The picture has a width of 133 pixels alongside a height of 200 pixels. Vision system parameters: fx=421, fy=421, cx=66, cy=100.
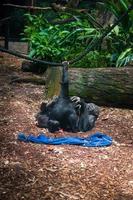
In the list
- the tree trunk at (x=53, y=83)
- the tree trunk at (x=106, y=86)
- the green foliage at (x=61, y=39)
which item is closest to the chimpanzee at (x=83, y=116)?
the tree trunk at (x=106, y=86)

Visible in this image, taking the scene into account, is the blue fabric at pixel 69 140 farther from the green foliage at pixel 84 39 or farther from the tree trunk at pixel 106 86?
the green foliage at pixel 84 39

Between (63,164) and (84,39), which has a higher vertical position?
(84,39)

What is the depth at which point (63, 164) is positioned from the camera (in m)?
3.63

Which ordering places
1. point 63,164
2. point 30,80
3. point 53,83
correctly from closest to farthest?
point 63,164 → point 53,83 → point 30,80

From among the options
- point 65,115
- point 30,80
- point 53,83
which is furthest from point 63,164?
point 30,80

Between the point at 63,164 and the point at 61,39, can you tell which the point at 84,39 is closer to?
the point at 61,39

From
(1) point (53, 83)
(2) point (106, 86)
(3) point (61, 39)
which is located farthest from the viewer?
→ (3) point (61, 39)

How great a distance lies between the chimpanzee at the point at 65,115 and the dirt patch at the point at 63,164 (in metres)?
0.11

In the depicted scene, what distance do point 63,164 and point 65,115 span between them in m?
0.86

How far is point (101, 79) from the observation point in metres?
5.27

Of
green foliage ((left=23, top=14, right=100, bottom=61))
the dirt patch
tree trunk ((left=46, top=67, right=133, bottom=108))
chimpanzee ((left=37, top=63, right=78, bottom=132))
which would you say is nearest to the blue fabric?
the dirt patch

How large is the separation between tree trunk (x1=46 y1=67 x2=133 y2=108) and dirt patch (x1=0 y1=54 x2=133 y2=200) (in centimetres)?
22

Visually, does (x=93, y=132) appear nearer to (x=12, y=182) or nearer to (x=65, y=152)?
Result: (x=65, y=152)

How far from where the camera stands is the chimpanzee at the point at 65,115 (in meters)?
4.38
